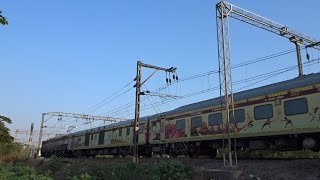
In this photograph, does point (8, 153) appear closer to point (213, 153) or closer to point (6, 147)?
point (6, 147)

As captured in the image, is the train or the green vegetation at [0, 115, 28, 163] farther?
the green vegetation at [0, 115, 28, 163]

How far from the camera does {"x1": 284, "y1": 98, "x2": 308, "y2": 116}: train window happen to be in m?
14.7

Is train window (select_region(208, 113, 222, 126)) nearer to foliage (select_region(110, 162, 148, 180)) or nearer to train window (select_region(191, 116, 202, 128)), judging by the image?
train window (select_region(191, 116, 202, 128))

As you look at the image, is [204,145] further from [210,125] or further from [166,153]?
[166,153]

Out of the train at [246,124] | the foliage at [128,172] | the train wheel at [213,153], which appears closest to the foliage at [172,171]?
the foliage at [128,172]

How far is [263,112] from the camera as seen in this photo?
16453 mm

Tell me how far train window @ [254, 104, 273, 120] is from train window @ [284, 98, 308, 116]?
0.86 m

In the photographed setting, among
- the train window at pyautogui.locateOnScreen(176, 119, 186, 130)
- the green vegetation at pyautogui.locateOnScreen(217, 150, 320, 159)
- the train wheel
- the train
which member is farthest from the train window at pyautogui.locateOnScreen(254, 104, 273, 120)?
the train window at pyautogui.locateOnScreen(176, 119, 186, 130)

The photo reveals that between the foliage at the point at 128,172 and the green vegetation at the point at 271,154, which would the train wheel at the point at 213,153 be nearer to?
the green vegetation at the point at 271,154

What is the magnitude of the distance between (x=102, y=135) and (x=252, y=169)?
24.9 metres

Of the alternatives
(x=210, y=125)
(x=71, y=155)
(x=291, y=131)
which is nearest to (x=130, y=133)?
(x=210, y=125)

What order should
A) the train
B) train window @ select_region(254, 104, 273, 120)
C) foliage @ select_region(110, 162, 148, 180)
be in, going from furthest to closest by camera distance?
1. train window @ select_region(254, 104, 273, 120)
2. the train
3. foliage @ select_region(110, 162, 148, 180)

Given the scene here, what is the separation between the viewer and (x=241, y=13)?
19.5m

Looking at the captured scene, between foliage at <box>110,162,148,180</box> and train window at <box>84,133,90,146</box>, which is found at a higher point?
train window at <box>84,133,90,146</box>
